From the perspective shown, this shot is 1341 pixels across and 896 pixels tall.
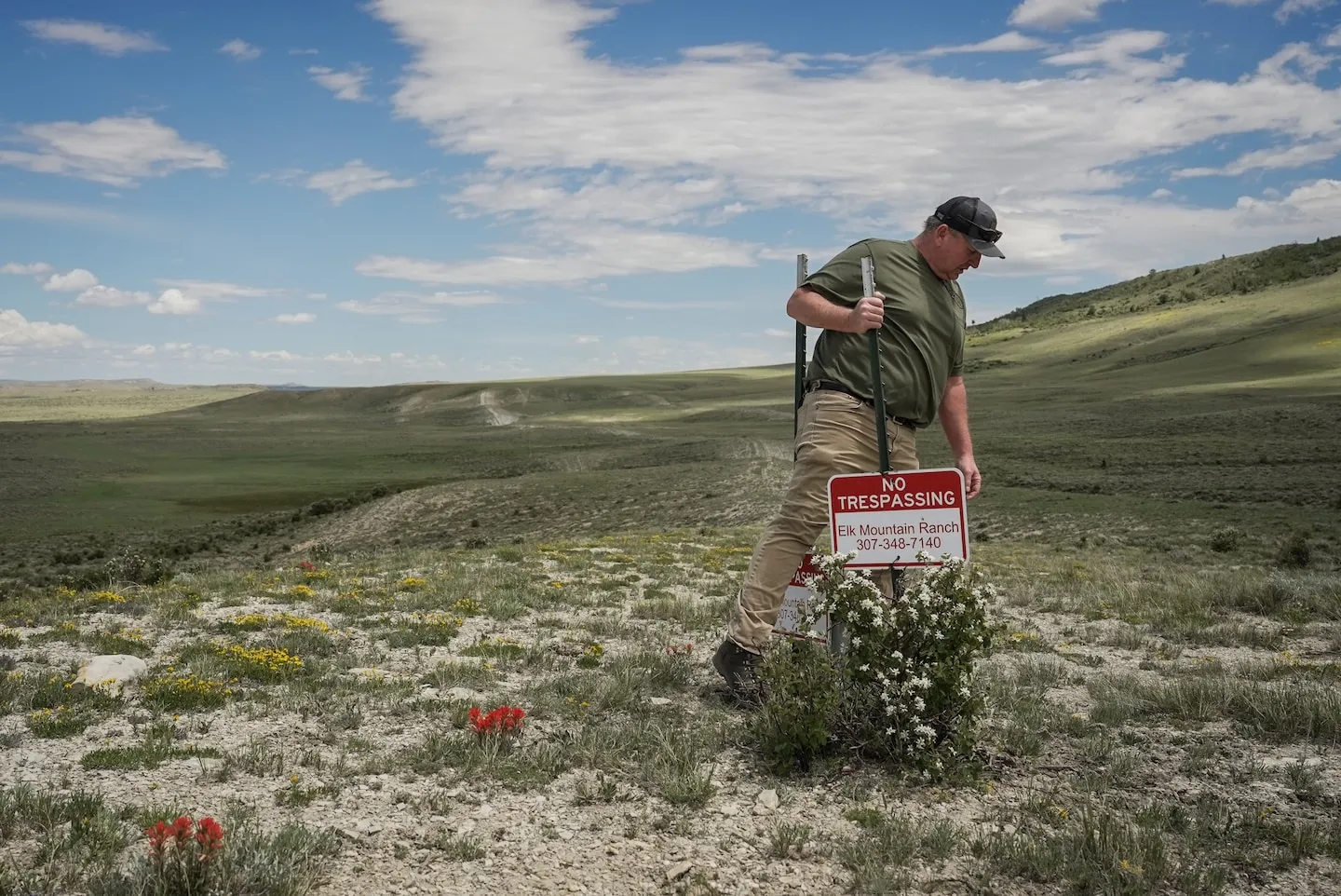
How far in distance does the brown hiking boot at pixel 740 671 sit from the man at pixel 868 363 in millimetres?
133

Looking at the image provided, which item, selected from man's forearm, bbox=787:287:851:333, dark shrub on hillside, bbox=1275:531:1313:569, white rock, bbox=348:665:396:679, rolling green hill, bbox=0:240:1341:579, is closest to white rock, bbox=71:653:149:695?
white rock, bbox=348:665:396:679

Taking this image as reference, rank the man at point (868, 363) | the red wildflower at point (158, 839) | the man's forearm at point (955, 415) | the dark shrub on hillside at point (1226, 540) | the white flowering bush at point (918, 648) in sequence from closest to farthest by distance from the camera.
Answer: the red wildflower at point (158, 839) < the white flowering bush at point (918, 648) < the man at point (868, 363) < the man's forearm at point (955, 415) < the dark shrub on hillside at point (1226, 540)

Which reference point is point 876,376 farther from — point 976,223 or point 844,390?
point 976,223

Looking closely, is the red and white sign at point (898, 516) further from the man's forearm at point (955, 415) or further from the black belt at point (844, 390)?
the man's forearm at point (955, 415)

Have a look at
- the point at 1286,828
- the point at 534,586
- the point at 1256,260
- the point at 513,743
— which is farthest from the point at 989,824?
the point at 1256,260

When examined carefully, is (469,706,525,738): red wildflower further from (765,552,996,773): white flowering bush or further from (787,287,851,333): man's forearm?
(787,287,851,333): man's forearm

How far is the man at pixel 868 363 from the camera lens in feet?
19.0

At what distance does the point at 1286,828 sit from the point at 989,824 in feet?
4.09

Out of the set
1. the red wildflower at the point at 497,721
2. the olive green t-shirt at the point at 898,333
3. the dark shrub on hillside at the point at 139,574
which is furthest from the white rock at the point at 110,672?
the dark shrub on hillside at the point at 139,574

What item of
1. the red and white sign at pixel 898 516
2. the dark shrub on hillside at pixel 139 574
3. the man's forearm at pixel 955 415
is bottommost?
the dark shrub on hillside at pixel 139 574

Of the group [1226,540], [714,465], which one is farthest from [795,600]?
[714,465]

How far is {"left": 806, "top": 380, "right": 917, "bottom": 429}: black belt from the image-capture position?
587 cm

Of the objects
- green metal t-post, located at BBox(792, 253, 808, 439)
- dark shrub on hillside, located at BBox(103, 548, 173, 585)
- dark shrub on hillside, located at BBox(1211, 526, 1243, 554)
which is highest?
green metal t-post, located at BBox(792, 253, 808, 439)

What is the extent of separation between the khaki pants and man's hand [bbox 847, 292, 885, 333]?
56 centimetres
